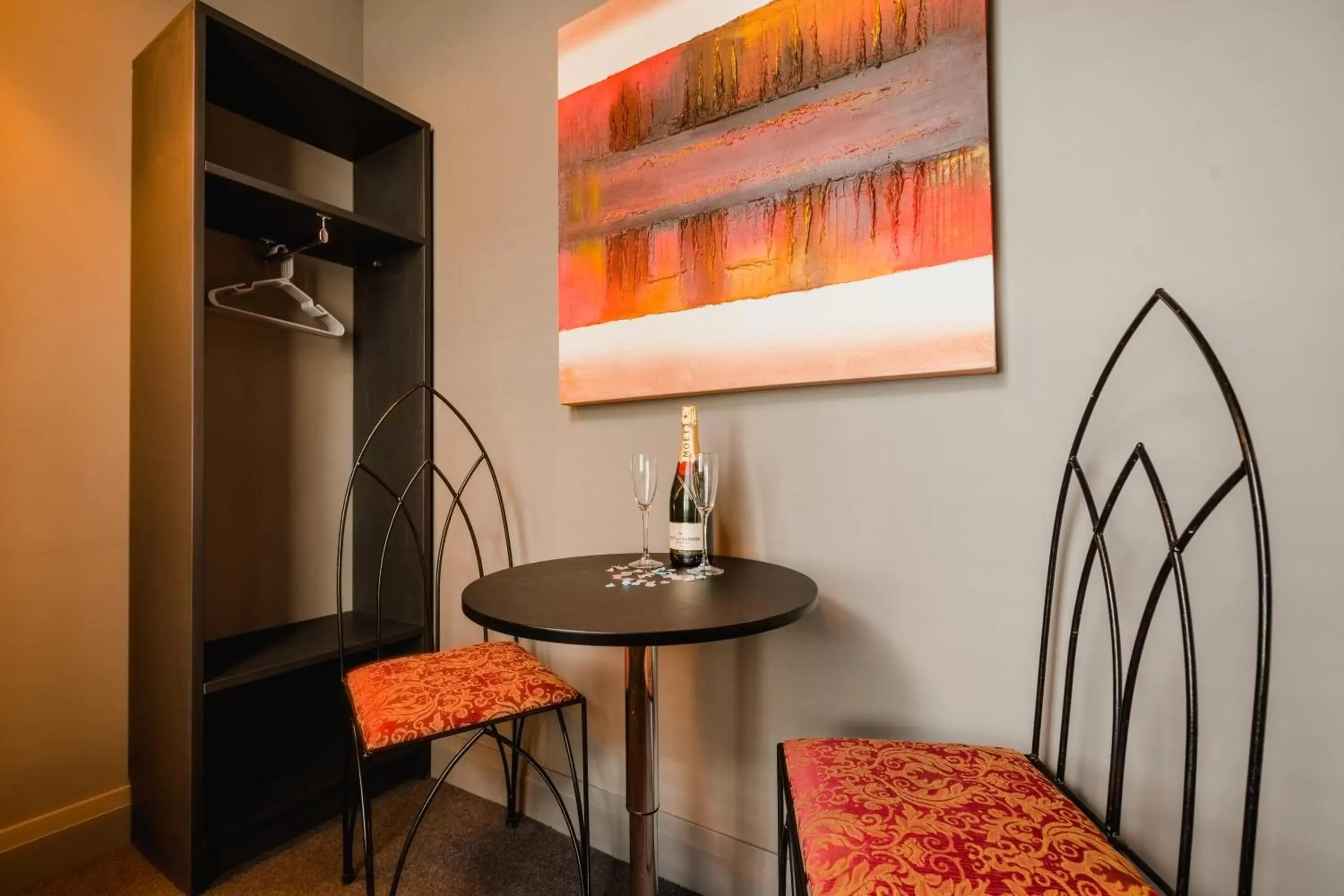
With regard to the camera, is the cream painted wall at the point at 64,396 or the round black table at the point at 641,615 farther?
the cream painted wall at the point at 64,396

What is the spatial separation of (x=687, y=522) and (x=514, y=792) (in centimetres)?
110

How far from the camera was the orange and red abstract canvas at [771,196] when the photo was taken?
1.23 meters

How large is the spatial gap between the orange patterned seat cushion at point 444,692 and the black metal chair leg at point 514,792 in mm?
424

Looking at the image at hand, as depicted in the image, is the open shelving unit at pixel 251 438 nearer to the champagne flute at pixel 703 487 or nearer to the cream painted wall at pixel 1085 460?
the cream painted wall at pixel 1085 460

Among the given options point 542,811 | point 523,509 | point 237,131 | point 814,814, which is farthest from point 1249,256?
point 237,131

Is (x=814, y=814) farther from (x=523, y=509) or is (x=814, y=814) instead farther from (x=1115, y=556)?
(x=523, y=509)

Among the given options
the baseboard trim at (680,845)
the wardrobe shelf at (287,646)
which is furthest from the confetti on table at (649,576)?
the wardrobe shelf at (287,646)

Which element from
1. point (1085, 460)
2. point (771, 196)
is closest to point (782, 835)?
point (1085, 460)

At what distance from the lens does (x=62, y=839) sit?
1599mm

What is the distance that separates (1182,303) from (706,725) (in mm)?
1316

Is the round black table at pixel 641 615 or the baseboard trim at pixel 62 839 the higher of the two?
the round black table at pixel 641 615

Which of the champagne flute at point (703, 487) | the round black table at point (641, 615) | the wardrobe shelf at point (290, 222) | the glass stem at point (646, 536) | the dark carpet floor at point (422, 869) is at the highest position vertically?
the wardrobe shelf at point (290, 222)

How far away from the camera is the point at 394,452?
2168mm

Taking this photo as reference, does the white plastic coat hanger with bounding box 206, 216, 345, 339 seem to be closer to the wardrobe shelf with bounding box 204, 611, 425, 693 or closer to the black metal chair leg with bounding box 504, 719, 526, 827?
the wardrobe shelf with bounding box 204, 611, 425, 693
